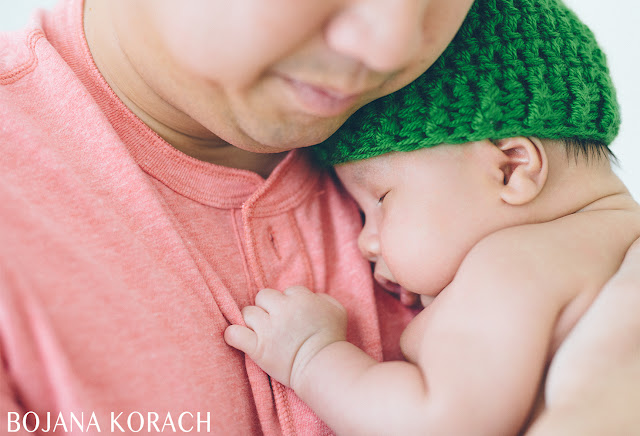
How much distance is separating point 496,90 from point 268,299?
481 mm

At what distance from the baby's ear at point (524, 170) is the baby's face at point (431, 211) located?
3 centimetres

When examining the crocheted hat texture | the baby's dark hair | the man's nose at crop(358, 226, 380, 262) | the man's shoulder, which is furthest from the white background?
the man's shoulder

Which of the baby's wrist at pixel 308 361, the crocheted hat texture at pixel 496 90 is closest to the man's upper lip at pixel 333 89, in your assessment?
the crocheted hat texture at pixel 496 90

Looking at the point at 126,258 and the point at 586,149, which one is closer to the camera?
the point at 126,258

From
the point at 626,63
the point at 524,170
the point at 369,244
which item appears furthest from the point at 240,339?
the point at 626,63

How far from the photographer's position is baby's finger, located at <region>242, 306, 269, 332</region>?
0.83 meters

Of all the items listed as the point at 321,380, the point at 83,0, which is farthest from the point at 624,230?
the point at 83,0

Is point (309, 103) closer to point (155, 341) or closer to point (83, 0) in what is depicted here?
point (155, 341)

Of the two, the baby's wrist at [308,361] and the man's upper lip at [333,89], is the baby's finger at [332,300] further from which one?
the man's upper lip at [333,89]

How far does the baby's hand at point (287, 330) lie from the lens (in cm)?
82

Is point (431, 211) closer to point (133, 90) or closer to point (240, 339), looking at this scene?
point (240, 339)

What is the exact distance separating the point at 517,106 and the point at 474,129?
0.07m

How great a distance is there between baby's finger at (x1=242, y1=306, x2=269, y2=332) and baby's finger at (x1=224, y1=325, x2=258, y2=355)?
0.02 m

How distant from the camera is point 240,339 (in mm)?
811
